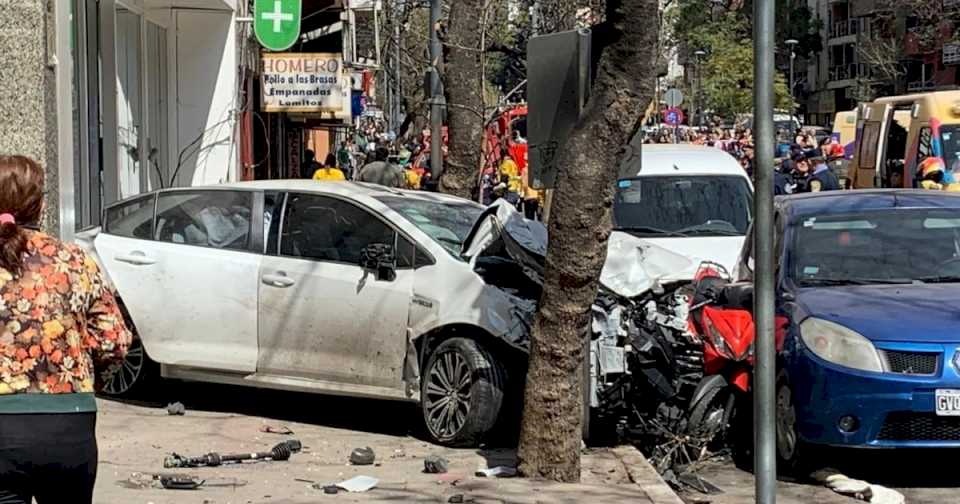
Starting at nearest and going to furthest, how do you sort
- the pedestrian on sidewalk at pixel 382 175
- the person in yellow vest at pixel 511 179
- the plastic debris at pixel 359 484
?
the plastic debris at pixel 359 484 → the pedestrian on sidewalk at pixel 382 175 → the person in yellow vest at pixel 511 179

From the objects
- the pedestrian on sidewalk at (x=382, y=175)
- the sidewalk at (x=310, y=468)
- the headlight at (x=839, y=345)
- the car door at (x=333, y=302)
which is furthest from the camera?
the pedestrian on sidewalk at (x=382, y=175)

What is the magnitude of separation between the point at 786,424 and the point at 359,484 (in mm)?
2460

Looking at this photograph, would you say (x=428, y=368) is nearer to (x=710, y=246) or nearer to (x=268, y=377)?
(x=268, y=377)

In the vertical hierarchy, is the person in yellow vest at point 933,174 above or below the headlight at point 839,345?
above

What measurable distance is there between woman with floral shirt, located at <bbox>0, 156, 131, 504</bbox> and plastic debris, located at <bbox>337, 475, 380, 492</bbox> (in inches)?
127

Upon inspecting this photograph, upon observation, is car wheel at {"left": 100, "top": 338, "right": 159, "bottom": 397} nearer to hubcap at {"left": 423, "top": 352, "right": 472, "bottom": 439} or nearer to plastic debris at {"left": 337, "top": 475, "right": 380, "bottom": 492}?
hubcap at {"left": 423, "top": 352, "right": 472, "bottom": 439}

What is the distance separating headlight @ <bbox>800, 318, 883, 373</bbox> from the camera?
316 inches

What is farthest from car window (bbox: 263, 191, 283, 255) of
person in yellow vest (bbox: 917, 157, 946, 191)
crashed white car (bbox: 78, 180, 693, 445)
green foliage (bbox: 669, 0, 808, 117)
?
green foliage (bbox: 669, 0, 808, 117)

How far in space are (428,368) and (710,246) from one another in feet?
16.8

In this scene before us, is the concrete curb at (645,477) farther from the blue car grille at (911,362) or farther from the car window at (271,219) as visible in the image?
the car window at (271,219)

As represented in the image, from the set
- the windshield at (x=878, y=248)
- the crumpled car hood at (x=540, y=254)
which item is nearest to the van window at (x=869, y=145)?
the windshield at (x=878, y=248)

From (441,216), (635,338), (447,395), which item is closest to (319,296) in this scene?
(441,216)

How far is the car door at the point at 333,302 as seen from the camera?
369 inches

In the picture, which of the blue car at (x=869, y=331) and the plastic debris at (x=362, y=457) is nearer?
the blue car at (x=869, y=331)
